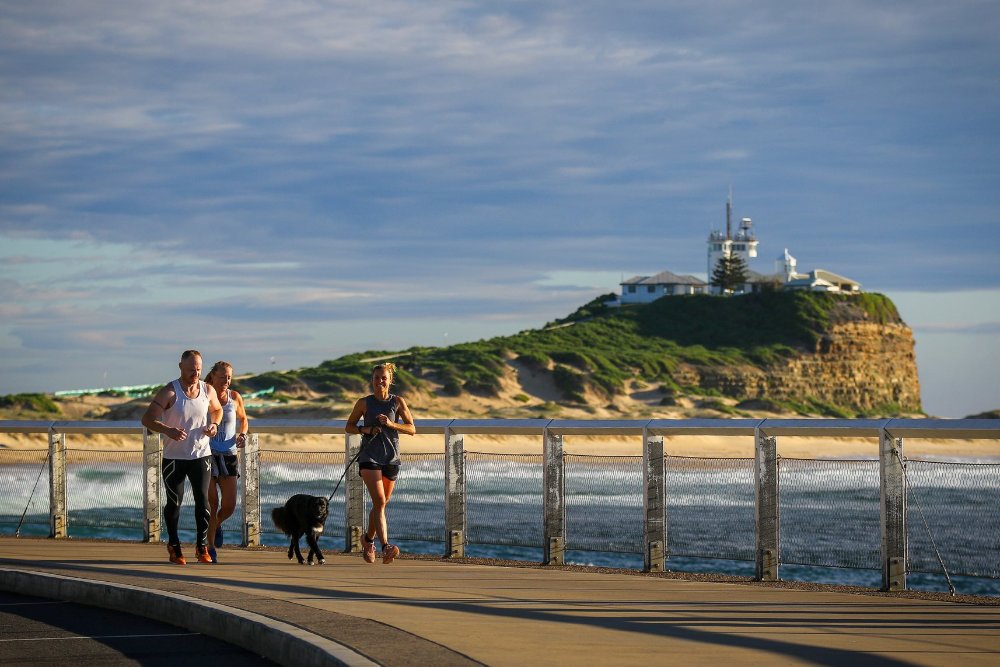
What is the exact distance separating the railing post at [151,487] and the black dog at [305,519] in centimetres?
285

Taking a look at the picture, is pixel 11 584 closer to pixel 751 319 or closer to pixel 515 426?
pixel 515 426

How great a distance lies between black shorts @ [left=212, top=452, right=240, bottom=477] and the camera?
531 inches

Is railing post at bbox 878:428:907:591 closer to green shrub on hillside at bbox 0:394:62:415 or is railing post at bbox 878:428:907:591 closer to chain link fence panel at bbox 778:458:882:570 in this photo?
chain link fence panel at bbox 778:458:882:570

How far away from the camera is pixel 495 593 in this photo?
408 inches

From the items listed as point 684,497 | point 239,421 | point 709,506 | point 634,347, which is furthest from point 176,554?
point 634,347

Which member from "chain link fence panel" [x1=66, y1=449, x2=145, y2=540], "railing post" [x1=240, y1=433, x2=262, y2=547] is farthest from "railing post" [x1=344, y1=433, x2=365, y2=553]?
"chain link fence panel" [x1=66, y1=449, x2=145, y2=540]

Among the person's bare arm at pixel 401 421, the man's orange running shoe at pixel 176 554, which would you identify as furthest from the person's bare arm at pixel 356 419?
the man's orange running shoe at pixel 176 554

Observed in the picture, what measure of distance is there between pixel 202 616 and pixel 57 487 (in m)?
7.53

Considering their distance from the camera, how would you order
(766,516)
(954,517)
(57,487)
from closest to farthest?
(954,517) < (766,516) < (57,487)

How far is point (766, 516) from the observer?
1141 cm

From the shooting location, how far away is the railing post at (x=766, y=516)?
11.4 m

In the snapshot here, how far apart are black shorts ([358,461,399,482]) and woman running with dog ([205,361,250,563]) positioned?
140cm

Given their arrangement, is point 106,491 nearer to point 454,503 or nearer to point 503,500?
point 454,503

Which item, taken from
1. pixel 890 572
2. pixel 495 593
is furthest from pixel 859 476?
pixel 495 593
